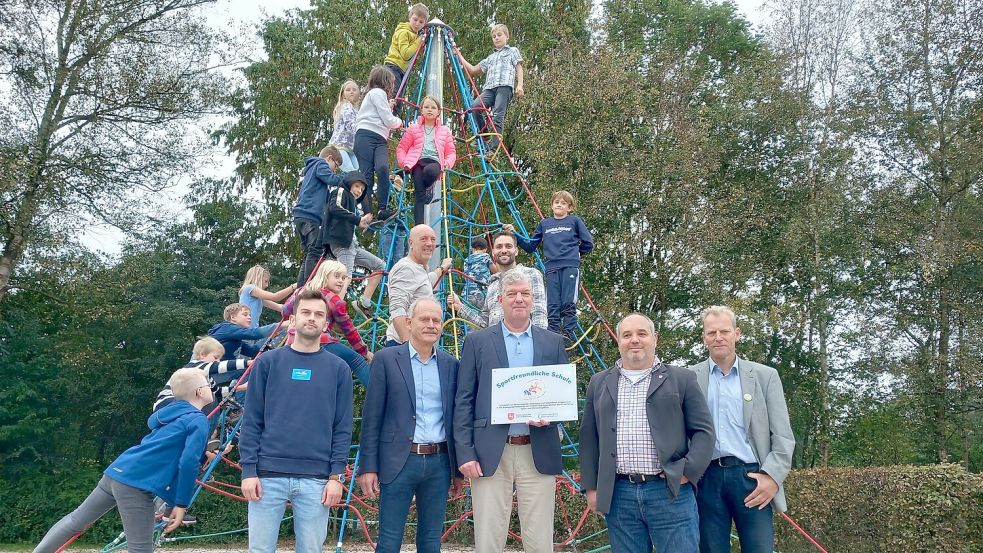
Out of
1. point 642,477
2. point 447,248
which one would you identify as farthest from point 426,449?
point 447,248

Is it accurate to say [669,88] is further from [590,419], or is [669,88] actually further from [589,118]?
[590,419]

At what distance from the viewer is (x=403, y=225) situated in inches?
294

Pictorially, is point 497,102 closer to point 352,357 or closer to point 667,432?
point 352,357

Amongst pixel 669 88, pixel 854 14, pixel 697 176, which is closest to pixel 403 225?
pixel 697 176

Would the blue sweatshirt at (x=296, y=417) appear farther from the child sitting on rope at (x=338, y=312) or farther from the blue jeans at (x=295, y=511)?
the child sitting on rope at (x=338, y=312)

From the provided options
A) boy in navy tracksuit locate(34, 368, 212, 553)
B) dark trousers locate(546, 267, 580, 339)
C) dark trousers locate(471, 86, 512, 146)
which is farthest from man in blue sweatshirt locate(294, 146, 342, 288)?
dark trousers locate(471, 86, 512, 146)

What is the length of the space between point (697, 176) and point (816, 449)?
623cm

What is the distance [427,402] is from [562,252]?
311 centimetres

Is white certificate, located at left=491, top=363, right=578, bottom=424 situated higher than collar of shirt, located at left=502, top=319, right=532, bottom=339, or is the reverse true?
collar of shirt, located at left=502, top=319, right=532, bottom=339

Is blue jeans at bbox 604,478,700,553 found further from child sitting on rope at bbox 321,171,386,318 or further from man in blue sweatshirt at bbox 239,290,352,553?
child sitting on rope at bbox 321,171,386,318

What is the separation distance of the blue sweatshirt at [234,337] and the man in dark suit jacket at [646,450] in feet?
10.3

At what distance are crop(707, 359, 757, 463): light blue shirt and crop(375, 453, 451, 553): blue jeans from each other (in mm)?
1267

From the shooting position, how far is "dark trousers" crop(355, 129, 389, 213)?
6680 mm

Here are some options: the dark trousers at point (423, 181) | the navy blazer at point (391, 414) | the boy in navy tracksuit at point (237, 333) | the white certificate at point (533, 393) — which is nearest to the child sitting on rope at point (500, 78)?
the dark trousers at point (423, 181)
